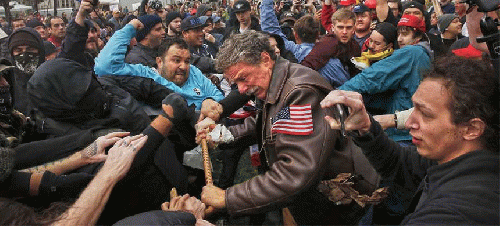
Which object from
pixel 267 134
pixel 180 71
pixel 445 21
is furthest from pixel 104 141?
pixel 445 21

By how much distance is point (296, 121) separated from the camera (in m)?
2.26

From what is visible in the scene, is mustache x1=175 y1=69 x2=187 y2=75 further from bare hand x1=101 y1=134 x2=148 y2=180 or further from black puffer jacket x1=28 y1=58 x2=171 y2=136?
bare hand x1=101 y1=134 x2=148 y2=180

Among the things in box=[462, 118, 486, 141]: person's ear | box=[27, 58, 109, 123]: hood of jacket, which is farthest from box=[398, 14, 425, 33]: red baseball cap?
box=[27, 58, 109, 123]: hood of jacket

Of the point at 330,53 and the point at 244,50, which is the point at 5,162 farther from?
the point at 330,53

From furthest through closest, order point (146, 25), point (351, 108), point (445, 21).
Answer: point (445, 21) → point (146, 25) → point (351, 108)

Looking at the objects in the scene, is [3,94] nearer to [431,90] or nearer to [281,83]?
[281,83]

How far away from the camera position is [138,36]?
513 centimetres

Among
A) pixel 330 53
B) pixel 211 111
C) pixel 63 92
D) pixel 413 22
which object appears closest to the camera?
pixel 63 92

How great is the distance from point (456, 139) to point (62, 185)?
2106 mm

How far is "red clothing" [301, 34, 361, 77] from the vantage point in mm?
4219

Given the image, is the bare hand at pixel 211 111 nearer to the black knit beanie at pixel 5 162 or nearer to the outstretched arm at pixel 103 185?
the outstretched arm at pixel 103 185

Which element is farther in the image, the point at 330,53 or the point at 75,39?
the point at 330,53

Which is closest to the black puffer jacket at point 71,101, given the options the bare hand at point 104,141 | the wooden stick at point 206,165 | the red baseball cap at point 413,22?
the bare hand at point 104,141

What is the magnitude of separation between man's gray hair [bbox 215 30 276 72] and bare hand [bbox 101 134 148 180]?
674 mm
